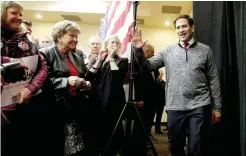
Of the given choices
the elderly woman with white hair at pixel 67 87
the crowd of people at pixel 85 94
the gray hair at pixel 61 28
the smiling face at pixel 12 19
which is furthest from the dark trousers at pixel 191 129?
the smiling face at pixel 12 19

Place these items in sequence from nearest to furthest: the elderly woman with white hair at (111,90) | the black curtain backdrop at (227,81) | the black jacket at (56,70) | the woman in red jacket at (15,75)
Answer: the woman in red jacket at (15,75) → the black jacket at (56,70) → the black curtain backdrop at (227,81) → the elderly woman with white hair at (111,90)

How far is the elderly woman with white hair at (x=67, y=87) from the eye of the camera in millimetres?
1682

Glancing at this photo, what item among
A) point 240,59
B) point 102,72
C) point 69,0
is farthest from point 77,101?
point 69,0

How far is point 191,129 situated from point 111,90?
80cm

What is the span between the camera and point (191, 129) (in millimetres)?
1841

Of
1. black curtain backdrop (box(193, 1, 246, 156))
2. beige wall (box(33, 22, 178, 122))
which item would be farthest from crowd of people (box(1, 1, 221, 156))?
beige wall (box(33, 22, 178, 122))

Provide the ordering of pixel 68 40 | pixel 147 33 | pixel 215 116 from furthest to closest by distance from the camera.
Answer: pixel 147 33, pixel 215 116, pixel 68 40

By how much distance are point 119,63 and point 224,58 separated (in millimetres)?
944

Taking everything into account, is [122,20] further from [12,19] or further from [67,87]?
[12,19]

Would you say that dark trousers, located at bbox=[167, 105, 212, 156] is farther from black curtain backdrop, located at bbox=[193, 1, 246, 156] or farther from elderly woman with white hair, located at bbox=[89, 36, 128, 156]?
elderly woman with white hair, located at bbox=[89, 36, 128, 156]

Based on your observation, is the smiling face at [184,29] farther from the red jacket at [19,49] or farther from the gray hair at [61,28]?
the red jacket at [19,49]

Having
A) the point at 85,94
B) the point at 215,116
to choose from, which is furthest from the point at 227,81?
the point at 85,94

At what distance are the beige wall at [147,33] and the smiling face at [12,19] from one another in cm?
538

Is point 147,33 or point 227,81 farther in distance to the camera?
point 147,33
